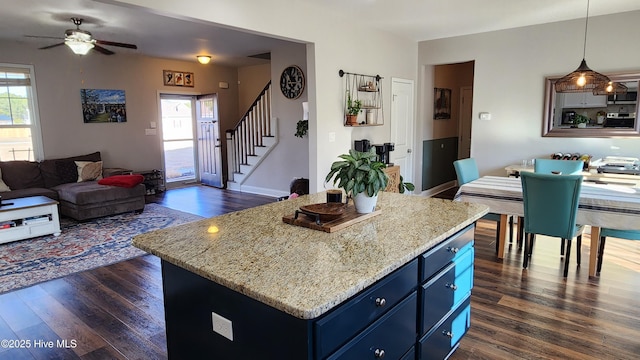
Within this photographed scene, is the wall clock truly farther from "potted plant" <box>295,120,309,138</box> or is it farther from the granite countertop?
the granite countertop

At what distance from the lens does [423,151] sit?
695 cm

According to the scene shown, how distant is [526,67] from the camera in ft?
18.4

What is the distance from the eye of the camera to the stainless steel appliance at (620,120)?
4.90m

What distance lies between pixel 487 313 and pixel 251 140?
5.77 meters

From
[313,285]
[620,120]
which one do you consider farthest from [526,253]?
[313,285]

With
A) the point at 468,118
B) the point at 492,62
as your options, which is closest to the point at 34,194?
the point at 492,62

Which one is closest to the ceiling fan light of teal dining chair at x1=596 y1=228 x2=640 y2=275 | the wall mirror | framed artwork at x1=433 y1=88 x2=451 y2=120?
framed artwork at x1=433 y1=88 x2=451 y2=120

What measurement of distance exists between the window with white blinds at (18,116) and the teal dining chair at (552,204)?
7.17 metres

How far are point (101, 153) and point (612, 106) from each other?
8.12 meters

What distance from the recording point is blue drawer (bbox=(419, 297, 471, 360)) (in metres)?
1.95

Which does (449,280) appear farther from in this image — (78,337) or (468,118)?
(468,118)

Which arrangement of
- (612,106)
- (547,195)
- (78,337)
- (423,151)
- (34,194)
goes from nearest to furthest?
(78,337), (547,195), (612,106), (34,194), (423,151)

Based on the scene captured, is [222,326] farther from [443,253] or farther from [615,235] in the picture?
[615,235]

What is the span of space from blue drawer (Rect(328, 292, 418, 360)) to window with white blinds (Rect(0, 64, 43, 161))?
6.95 m
